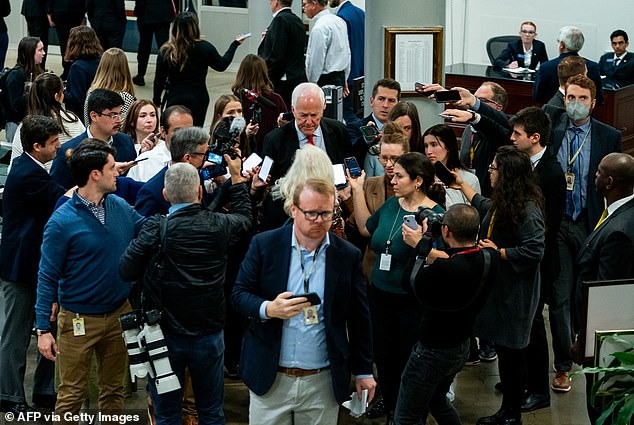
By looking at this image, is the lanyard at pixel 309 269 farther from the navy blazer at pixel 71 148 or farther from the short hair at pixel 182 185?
the navy blazer at pixel 71 148

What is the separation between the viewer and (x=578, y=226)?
21.4 feet

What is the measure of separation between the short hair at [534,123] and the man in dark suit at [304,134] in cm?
107

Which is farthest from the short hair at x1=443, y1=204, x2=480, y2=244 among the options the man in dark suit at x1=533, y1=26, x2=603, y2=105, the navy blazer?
the man in dark suit at x1=533, y1=26, x2=603, y2=105

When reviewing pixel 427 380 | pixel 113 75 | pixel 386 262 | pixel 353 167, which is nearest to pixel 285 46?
pixel 113 75

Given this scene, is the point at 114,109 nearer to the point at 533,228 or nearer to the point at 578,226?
the point at 533,228

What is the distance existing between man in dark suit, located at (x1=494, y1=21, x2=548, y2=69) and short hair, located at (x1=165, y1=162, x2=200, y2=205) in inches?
324

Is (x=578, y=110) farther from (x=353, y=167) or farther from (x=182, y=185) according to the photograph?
(x=182, y=185)

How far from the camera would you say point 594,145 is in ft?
21.8

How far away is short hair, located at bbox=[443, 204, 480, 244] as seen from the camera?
15.8ft

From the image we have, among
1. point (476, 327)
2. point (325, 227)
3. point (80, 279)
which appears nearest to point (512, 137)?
point (476, 327)

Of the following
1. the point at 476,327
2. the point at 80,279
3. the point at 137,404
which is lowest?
the point at 137,404

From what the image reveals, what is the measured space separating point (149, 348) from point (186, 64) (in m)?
4.60

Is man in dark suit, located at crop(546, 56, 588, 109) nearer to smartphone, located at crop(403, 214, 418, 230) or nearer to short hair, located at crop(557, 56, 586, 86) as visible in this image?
short hair, located at crop(557, 56, 586, 86)

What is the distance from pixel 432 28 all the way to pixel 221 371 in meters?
3.30
